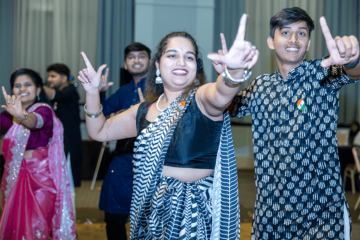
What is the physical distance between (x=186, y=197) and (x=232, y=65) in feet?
1.90

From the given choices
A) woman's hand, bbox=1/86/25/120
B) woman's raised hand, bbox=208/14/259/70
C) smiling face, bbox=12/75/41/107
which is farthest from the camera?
smiling face, bbox=12/75/41/107

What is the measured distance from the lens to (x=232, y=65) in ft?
3.41

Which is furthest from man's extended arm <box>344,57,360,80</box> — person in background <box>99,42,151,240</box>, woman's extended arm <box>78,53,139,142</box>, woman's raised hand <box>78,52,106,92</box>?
person in background <box>99,42,151,240</box>

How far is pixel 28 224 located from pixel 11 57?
4.25 metres

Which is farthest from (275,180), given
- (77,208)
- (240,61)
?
(77,208)

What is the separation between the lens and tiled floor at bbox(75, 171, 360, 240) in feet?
10.2

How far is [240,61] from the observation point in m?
1.03

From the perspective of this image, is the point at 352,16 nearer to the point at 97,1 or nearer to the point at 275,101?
the point at 97,1

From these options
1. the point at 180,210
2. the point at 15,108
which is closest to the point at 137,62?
the point at 15,108

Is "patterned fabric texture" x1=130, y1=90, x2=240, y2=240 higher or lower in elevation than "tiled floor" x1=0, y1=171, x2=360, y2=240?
higher

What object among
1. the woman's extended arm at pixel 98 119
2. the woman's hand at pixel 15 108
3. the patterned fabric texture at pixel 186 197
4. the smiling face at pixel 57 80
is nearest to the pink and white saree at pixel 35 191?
the woman's hand at pixel 15 108

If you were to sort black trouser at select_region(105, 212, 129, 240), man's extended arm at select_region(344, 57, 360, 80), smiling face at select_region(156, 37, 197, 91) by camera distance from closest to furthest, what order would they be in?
man's extended arm at select_region(344, 57, 360, 80) < smiling face at select_region(156, 37, 197, 91) < black trouser at select_region(105, 212, 129, 240)

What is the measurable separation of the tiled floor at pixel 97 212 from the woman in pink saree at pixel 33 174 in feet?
2.26

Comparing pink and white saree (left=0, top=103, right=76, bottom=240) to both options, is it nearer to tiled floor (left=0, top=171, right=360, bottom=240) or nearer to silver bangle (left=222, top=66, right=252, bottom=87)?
tiled floor (left=0, top=171, right=360, bottom=240)
